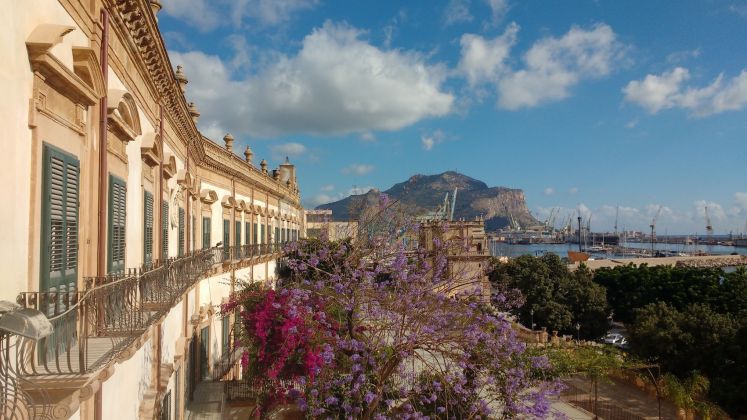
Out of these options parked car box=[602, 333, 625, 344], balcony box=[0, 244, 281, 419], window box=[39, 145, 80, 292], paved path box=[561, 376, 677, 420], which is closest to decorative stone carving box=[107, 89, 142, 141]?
window box=[39, 145, 80, 292]

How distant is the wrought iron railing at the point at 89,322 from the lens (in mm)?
3682

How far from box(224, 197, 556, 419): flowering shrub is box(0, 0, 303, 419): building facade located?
90.7 inches

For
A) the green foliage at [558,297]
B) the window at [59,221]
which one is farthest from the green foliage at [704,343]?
the window at [59,221]

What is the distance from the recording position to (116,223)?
630 centimetres

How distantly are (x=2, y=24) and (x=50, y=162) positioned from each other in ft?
3.96

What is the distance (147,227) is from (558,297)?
26.9 meters

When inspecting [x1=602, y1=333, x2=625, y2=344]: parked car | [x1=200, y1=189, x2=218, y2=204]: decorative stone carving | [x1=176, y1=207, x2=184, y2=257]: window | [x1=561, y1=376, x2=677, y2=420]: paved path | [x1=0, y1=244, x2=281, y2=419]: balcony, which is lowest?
[x1=602, y1=333, x2=625, y2=344]: parked car

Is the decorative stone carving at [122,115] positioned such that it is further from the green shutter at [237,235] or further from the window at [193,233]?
the green shutter at [237,235]

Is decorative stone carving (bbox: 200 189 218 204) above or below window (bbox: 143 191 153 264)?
above

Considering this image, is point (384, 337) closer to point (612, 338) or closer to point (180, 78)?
point (180, 78)

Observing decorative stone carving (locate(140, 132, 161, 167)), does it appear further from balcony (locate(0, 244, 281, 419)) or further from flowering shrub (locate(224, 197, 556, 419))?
flowering shrub (locate(224, 197, 556, 419))

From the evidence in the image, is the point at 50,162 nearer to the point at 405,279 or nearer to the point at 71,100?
the point at 71,100

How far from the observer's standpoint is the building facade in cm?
366

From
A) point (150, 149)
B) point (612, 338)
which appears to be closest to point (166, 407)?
point (150, 149)
